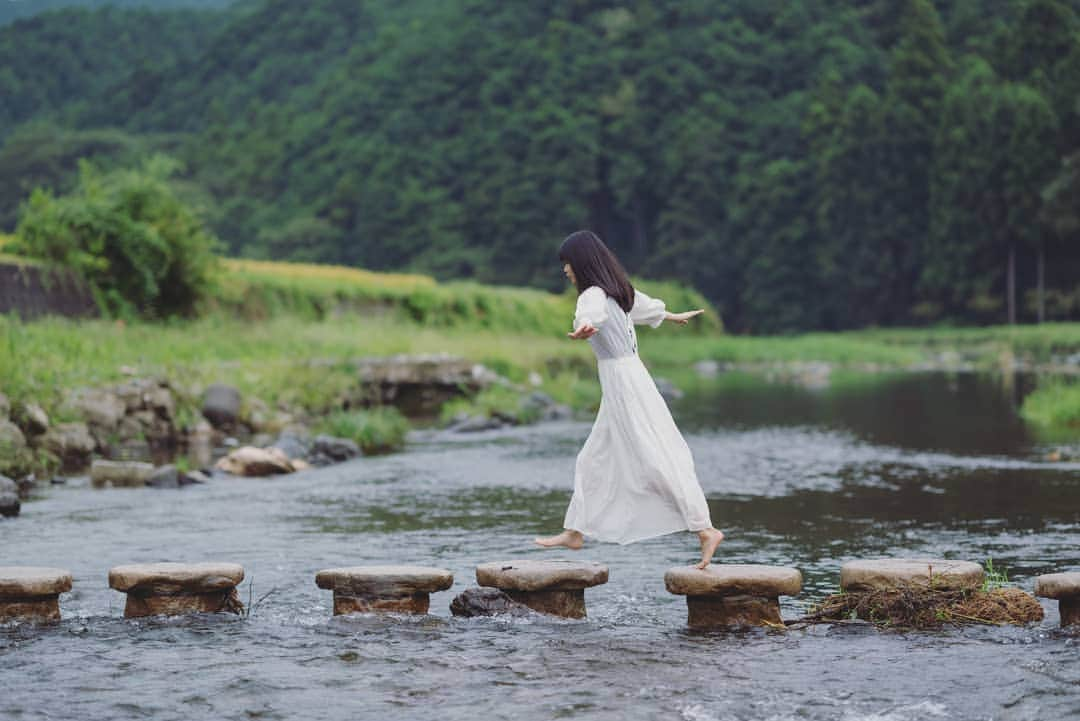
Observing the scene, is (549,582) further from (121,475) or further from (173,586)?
(121,475)

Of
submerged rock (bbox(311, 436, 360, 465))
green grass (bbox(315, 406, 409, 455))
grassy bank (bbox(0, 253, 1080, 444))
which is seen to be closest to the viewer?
submerged rock (bbox(311, 436, 360, 465))

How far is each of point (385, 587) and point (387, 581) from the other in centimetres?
3

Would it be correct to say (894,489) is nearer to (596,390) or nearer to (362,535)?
(362,535)

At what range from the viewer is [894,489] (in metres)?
13.6

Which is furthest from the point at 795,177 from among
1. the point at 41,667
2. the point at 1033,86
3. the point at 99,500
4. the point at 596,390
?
the point at 41,667

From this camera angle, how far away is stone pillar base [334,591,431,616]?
7.37 m

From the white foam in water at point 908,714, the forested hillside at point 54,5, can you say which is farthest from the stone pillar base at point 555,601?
the forested hillside at point 54,5

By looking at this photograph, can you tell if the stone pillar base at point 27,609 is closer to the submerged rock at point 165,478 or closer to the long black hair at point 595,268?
the long black hair at point 595,268

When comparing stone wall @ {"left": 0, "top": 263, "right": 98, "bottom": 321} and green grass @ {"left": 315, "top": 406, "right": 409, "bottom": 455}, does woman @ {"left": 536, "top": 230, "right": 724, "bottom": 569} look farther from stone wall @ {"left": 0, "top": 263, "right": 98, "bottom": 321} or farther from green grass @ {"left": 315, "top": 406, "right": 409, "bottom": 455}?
stone wall @ {"left": 0, "top": 263, "right": 98, "bottom": 321}

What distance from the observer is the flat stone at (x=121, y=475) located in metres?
14.0

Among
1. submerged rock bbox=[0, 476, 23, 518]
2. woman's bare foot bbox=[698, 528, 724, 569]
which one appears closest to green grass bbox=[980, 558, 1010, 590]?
woman's bare foot bbox=[698, 528, 724, 569]

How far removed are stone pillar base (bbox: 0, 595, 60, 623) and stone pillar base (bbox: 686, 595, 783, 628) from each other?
3.27 meters

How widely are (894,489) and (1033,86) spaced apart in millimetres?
57934

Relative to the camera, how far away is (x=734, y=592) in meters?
7.04
